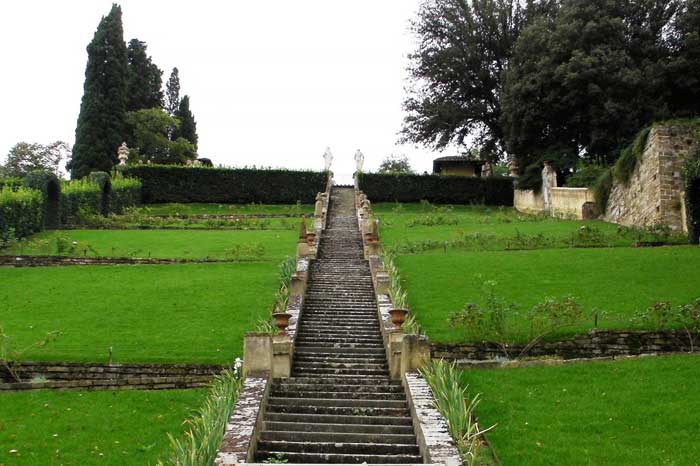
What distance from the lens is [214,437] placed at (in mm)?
9188

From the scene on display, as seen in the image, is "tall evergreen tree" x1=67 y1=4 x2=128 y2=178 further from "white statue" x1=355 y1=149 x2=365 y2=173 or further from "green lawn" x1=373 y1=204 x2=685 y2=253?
"green lawn" x1=373 y1=204 x2=685 y2=253

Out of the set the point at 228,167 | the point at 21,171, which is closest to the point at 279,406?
the point at 228,167

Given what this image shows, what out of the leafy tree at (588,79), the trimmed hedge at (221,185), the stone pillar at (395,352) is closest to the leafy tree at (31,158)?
the trimmed hedge at (221,185)

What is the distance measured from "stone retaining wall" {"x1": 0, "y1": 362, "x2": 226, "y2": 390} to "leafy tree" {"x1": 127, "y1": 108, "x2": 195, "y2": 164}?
127 ft

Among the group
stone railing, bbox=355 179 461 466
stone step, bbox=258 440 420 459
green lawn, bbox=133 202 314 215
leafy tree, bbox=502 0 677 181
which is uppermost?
leafy tree, bbox=502 0 677 181

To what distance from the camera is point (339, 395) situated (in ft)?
41.2

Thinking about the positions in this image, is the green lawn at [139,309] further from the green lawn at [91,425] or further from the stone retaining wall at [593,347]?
the stone retaining wall at [593,347]

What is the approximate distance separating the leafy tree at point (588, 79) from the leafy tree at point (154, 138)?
25.5m

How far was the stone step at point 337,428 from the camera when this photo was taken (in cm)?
1095

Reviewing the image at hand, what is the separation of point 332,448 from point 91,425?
3.68 metres

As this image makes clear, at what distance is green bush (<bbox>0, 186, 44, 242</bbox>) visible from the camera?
1030 inches

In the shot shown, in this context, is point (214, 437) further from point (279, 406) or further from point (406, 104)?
point (406, 104)

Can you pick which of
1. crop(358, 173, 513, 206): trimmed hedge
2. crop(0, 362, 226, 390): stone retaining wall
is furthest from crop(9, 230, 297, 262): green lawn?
crop(358, 173, 513, 206): trimmed hedge

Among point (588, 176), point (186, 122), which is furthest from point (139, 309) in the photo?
point (186, 122)
